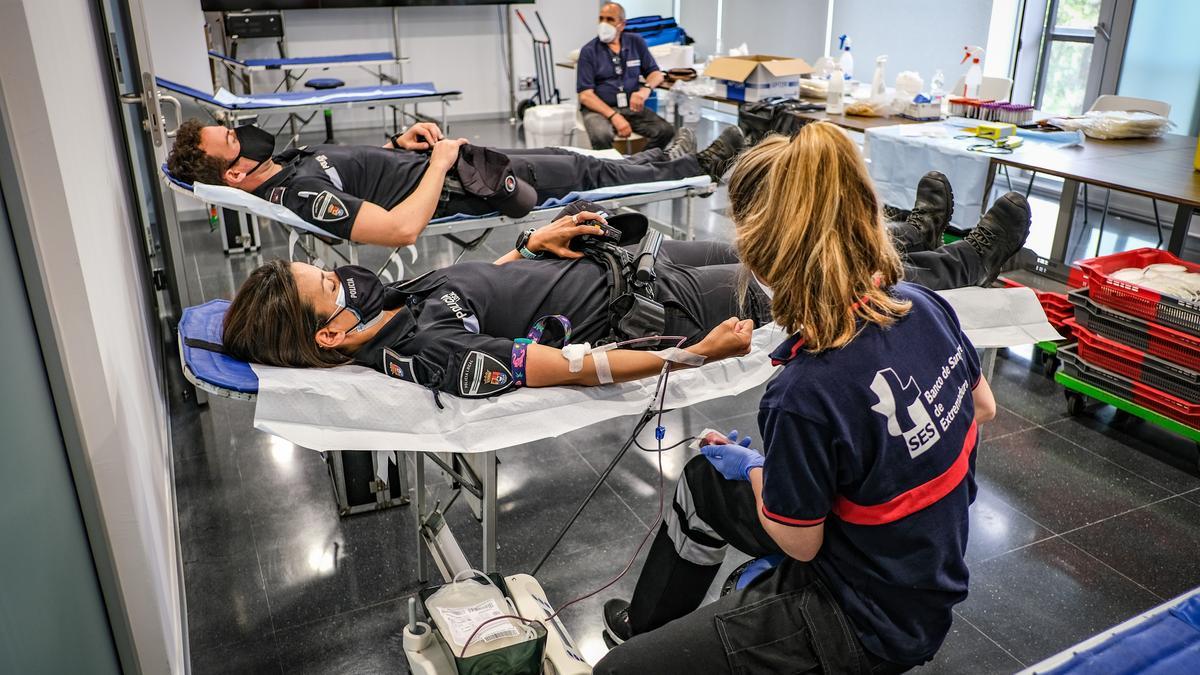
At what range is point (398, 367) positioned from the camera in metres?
1.89

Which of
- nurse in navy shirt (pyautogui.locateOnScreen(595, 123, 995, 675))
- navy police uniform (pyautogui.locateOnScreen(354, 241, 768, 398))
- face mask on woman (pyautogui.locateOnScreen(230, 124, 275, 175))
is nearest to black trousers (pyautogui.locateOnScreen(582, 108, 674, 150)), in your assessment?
face mask on woman (pyautogui.locateOnScreen(230, 124, 275, 175))

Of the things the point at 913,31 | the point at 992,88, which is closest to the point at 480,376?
the point at 992,88

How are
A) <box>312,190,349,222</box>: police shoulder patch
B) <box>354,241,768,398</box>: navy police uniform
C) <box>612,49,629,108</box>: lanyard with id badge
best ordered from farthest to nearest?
<box>612,49,629,108</box>: lanyard with id badge < <box>312,190,349,222</box>: police shoulder patch < <box>354,241,768,398</box>: navy police uniform

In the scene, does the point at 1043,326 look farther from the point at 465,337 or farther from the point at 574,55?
the point at 574,55

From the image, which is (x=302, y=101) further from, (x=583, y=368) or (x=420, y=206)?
(x=583, y=368)

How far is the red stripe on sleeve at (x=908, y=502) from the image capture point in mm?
1188

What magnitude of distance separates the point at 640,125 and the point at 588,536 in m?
3.49

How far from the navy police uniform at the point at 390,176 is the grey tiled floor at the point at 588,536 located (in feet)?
2.42

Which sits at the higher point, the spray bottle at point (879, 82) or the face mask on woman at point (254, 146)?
the spray bottle at point (879, 82)

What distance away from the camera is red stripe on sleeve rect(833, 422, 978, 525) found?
1.19 metres

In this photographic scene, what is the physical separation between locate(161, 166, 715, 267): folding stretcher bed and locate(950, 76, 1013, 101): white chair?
165 cm

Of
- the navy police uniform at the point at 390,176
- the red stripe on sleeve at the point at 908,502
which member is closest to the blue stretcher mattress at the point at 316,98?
the navy police uniform at the point at 390,176

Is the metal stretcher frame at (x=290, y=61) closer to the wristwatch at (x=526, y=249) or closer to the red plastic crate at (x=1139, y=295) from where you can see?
the wristwatch at (x=526, y=249)

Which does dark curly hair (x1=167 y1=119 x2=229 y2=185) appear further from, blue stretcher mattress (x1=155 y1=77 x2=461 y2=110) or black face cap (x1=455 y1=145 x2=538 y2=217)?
blue stretcher mattress (x1=155 y1=77 x2=461 y2=110)
